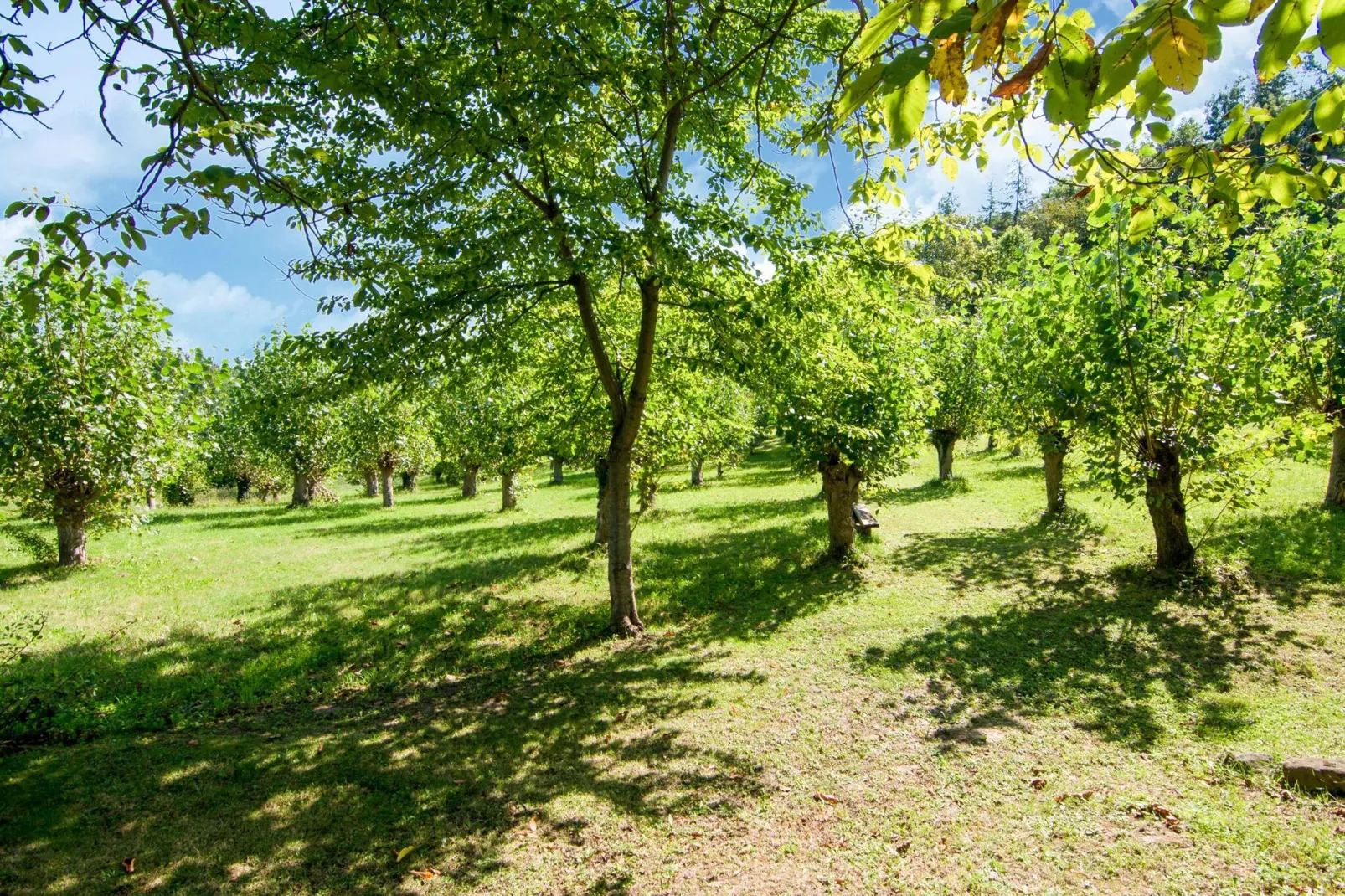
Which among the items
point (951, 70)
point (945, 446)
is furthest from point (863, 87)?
point (945, 446)

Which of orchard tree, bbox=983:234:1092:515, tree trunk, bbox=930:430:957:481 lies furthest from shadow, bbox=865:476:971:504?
orchard tree, bbox=983:234:1092:515

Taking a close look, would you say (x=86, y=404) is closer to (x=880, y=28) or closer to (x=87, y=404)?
(x=87, y=404)

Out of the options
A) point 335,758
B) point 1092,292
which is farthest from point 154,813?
point 1092,292

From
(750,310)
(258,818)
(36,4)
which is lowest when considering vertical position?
(258,818)

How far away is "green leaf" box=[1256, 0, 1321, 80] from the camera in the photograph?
4.88ft

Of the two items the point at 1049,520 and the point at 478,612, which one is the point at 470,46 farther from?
the point at 1049,520

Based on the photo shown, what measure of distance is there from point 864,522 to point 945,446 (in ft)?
31.3

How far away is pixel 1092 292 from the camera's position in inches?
363

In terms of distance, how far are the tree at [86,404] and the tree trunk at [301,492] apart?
17024mm

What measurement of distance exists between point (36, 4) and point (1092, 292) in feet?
35.6

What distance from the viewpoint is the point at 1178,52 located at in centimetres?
159

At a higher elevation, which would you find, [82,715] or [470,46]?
[470,46]

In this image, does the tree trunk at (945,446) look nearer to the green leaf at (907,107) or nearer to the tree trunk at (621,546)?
the tree trunk at (621,546)

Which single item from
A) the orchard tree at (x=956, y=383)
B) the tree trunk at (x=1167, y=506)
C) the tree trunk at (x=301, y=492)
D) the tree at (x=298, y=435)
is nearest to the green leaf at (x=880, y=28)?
the tree trunk at (x=1167, y=506)
